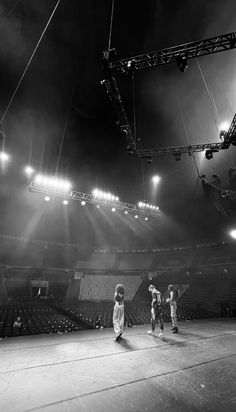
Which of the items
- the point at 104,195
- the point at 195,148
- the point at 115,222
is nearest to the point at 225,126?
the point at 195,148

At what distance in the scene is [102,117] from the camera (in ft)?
41.3

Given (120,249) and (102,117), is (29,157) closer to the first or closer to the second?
(102,117)

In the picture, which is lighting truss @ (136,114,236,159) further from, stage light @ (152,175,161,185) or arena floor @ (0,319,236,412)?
arena floor @ (0,319,236,412)

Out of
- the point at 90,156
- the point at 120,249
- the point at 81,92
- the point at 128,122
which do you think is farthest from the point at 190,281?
the point at 81,92

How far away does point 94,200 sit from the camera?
18453 mm

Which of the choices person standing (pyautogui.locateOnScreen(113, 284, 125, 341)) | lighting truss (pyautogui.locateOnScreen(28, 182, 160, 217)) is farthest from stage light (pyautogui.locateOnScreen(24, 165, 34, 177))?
person standing (pyautogui.locateOnScreen(113, 284, 125, 341))

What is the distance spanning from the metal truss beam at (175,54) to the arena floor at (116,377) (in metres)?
9.16

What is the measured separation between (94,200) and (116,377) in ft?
49.8

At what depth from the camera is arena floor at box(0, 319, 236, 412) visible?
298 centimetres

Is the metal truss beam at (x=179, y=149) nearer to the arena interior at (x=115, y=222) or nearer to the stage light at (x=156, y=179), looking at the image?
the arena interior at (x=115, y=222)

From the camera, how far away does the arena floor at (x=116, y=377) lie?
2977 mm

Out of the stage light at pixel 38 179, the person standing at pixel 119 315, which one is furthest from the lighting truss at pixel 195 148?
the person standing at pixel 119 315

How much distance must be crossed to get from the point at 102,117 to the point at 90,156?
371cm

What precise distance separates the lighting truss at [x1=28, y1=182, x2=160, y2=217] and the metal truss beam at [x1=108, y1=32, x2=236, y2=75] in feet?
34.0
